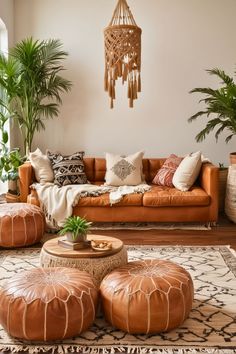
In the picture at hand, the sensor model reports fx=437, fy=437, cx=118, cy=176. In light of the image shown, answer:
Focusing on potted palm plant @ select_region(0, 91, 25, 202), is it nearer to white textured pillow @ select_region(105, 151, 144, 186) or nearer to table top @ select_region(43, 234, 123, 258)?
white textured pillow @ select_region(105, 151, 144, 186)

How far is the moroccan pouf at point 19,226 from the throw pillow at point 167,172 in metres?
1.68

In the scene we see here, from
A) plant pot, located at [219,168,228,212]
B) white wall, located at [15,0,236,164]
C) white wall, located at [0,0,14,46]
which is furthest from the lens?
white wall, located at [15,0,236,164]

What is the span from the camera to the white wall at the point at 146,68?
607cm

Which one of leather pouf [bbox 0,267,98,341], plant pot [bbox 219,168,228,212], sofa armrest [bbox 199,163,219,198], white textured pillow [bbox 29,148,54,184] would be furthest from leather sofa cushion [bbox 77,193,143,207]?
leather pouf [bbox 0,267,98,341]

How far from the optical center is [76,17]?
6.10 m

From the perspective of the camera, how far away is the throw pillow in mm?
5129

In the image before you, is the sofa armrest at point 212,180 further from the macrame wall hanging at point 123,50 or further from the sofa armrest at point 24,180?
the sofa armrest at point 24,180

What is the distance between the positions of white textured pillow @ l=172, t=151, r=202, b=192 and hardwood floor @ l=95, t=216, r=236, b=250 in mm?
541

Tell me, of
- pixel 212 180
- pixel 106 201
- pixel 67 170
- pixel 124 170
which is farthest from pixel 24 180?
pixel 212 180

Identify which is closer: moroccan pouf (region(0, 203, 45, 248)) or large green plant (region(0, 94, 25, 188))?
moroccan pouf (region(0, 203, 45, 248))

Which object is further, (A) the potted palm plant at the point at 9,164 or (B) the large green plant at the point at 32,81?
(B) the large green plant at the point at 32,81

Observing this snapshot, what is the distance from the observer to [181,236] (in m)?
4.50

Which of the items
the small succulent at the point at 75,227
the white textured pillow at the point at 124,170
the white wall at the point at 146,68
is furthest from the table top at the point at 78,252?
the white wall at the point at 146,68

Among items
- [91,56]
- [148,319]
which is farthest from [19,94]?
[148,319]
